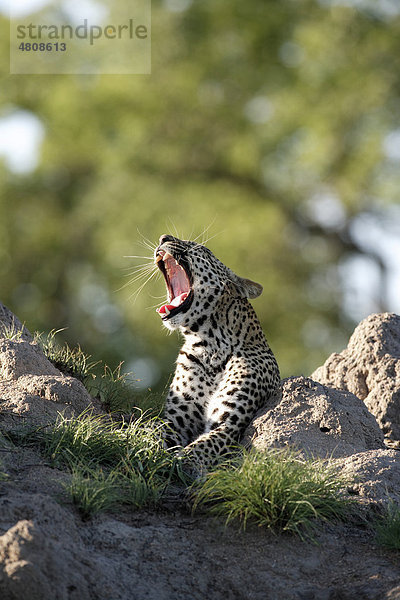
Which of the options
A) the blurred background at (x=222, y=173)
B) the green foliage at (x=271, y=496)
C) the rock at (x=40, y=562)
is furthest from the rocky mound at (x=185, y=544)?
the blurred background at (x=222, y=173)

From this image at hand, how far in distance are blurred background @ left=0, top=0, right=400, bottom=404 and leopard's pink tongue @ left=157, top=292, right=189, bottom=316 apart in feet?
49.9

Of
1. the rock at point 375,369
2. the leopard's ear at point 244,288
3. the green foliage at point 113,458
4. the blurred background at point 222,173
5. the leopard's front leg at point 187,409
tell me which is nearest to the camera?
the green foliage at point 113,458

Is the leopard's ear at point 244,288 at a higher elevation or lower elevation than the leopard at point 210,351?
higher

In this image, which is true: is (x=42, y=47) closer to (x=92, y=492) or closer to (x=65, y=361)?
(x=65, y=361)

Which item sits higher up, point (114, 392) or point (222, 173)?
point (222, 173)

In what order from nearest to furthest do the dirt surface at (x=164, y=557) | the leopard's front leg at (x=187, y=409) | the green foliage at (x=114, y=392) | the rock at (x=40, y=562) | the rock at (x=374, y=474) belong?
the rock at (x=40, y=562) < the dirt surface at (x=164, y=557) < the rock at (x=374, y=474) < the leopard's front leg at (x=187, y=409) < the green foliage at (x=114, y=392)

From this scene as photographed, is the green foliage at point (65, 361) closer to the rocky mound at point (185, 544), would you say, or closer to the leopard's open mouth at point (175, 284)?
the leopard's open mouth at point (175, 284)

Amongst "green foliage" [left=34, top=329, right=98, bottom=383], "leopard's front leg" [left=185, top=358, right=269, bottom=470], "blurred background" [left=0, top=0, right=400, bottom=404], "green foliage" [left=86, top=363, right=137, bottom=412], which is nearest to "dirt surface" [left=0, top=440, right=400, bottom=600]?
"leopard's front leg" [left=185, top=358, right=269, bottom=470]

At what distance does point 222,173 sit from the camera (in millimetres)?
26781

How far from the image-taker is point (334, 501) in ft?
19.2

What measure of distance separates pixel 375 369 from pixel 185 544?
399 centimetres

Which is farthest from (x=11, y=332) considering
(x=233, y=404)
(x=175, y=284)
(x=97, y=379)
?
(x=233, y=404)

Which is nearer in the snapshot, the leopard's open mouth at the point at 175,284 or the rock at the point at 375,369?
the leopard's open mouth at the point at 175,284

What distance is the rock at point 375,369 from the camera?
28.3ft
